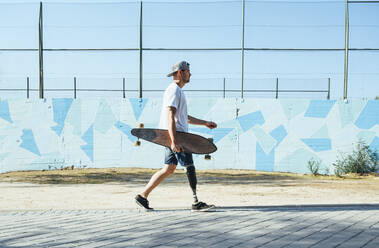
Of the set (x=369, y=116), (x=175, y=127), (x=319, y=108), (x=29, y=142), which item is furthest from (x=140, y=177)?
(x=369, y=116)

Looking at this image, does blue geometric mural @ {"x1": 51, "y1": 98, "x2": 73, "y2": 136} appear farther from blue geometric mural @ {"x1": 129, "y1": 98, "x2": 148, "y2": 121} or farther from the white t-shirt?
the white t-shirt

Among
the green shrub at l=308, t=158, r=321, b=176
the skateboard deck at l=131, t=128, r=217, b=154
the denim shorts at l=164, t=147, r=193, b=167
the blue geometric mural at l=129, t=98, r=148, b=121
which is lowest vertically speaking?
the green shrub at l=308, t=158, r=321, b=176

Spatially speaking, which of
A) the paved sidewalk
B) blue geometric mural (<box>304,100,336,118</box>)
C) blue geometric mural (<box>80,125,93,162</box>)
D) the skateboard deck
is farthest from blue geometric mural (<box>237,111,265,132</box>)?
the skateboard deck

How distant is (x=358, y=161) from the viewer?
12.5 meters

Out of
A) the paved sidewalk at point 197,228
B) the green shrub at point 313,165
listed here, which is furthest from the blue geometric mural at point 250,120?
the paved sidewalk at point 197,228

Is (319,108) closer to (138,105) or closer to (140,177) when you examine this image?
(138,105)

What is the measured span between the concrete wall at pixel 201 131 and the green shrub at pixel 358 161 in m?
0.19

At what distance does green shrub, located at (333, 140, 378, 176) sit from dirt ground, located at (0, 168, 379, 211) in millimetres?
372

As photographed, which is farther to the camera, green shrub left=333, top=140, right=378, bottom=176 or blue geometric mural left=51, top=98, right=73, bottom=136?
blue geometric mural left=51, top=98, right=73, bottom=136

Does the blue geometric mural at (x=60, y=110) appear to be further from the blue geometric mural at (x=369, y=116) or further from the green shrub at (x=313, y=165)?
the blue geometric mural at (x=369, y=116)

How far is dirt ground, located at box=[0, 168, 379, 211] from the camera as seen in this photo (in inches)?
268

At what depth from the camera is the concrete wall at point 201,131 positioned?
12.9m

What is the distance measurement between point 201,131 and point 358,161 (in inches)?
176

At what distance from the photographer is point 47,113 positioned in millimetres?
13422
